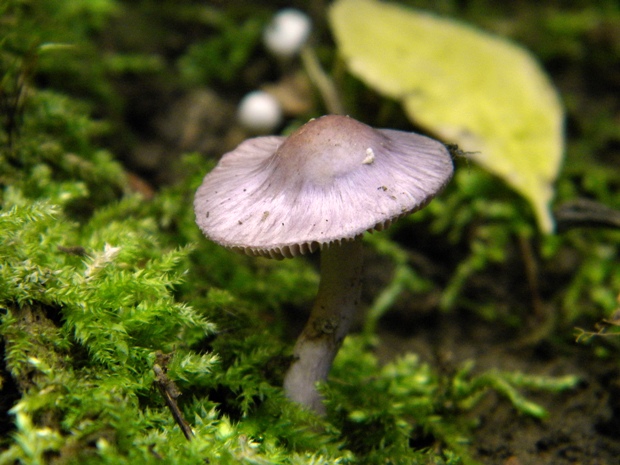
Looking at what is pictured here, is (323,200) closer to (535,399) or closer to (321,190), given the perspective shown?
(321,190)

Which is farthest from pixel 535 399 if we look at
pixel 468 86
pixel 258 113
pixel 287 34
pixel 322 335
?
pixel 287 34

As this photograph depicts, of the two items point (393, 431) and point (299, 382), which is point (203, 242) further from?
point (393, 431)

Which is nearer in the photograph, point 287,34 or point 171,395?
point 171,395

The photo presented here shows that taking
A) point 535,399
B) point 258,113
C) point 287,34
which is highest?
point 287,34

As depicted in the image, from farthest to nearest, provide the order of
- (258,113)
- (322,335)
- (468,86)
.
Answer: (258,113) → (468,86) → (322,335)

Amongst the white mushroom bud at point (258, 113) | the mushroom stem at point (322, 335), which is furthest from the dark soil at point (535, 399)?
the white mushroom bud at point (258, 113)

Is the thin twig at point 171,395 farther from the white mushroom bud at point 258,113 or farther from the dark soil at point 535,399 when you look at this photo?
the white mushroom bud at point 258,113

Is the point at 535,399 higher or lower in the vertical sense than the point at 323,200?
lower
